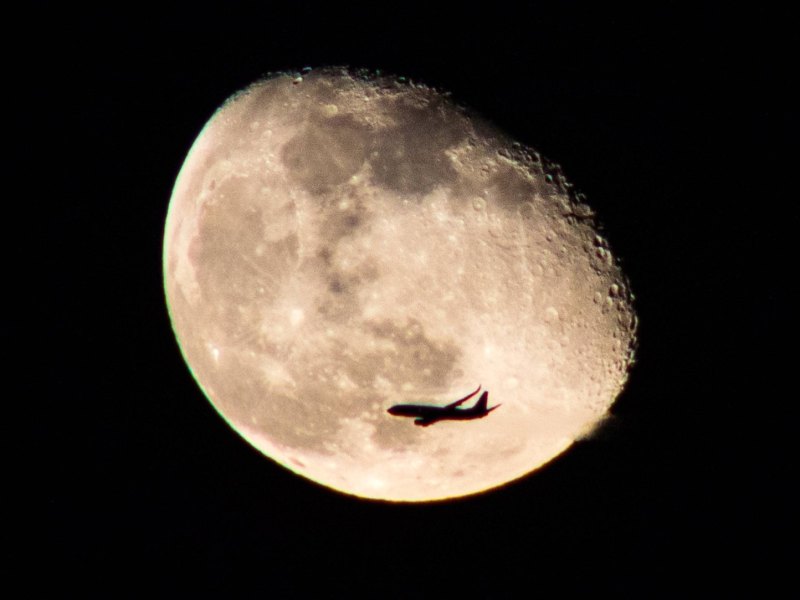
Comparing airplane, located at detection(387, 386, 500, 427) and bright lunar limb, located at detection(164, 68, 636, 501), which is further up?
bright lunar limb, located at detection(164, 68, 636, 501)

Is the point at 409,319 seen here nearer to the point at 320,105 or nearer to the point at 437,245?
the point at 437,245

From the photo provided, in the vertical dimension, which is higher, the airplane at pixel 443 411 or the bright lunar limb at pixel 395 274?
the bright lunar limb at pixel 395 274

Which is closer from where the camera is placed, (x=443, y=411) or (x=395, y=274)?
(x=395, y=274)

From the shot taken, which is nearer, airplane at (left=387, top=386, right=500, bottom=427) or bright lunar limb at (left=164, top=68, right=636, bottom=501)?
bright lunar limb at (left=164, top=68, right=636, bottom=501)

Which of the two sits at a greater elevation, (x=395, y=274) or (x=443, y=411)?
(x=395, y=274)

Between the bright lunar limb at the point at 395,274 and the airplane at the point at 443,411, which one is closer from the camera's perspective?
the bright lunar limb at the point at 395,274
